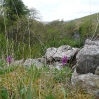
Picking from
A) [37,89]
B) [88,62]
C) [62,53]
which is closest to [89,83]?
[37,89]

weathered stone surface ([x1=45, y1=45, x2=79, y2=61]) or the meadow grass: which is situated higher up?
the meadow grass

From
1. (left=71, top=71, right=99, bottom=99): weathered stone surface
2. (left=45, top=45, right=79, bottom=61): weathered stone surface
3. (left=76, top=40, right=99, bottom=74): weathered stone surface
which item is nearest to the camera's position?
(left=71, top=71, right=99, bottom=99): weathered stone surface

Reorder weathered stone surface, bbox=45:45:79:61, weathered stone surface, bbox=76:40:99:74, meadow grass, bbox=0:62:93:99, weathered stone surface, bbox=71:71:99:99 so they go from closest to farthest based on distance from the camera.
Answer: meadow grass, bbox=0:62:93:99, weathered stone surface, bbox=71:71:99:99, weathered stone surface, bbox=76:40:99:74, weathered stone surface, bbox=45:45:79:61

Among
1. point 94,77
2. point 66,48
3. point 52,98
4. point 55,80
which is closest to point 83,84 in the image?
point 94,77

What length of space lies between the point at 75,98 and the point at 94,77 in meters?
0.41

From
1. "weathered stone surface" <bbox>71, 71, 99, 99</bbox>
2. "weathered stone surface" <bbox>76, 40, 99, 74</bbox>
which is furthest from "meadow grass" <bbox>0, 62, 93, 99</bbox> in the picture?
"weathered stone surface" <bbox>76, 40, 99, 74</bbox>

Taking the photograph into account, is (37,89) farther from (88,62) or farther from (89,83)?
(88,62)

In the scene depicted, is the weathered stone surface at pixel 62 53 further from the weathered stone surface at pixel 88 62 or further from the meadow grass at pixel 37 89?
the meadow grass at pixel 37 89

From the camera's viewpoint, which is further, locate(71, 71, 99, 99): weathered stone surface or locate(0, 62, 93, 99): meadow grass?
locate(71, 71, 99, 99): weathered stone surface

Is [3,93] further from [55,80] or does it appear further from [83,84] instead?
[55,80]

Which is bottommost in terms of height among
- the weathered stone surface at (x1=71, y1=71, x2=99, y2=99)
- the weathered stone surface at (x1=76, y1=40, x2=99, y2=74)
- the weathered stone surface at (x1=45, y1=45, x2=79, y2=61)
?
the weathered stone surface at (x1=45, y1=45, x2=79, y2=61)

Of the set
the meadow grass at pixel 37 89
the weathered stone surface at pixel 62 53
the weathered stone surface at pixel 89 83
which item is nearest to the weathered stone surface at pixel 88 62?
the weathered stone surface at pixel 89 83

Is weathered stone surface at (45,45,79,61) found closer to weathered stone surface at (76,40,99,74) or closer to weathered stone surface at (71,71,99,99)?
weathered stone surface at (76,40,99,74)

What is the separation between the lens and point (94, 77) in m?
3.09
